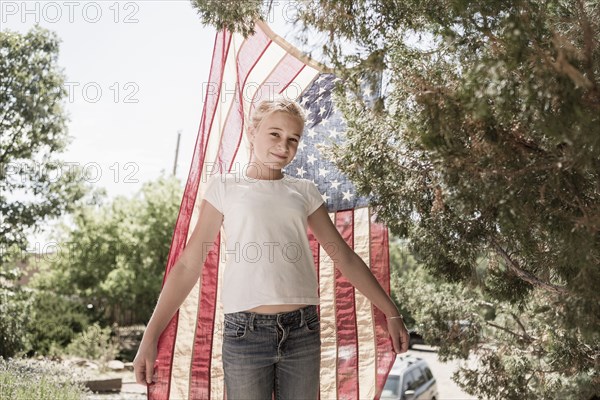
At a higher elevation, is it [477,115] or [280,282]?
[477,115]

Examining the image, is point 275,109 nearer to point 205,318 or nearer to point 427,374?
point 205,318

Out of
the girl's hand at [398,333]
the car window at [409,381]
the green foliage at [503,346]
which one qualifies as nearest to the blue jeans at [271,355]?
the girl's hand at [398,333]

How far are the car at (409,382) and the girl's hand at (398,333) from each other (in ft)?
29.3

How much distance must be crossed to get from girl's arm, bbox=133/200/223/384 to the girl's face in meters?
0.29

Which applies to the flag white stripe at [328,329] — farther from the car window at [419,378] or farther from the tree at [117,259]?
the tree at [117,259]

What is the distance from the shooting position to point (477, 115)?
1924 millimetres

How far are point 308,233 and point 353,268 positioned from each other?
23.8 inches

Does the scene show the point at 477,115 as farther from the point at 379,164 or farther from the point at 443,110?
the point at 379,164

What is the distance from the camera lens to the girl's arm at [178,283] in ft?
9.38

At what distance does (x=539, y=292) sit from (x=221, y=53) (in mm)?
2523

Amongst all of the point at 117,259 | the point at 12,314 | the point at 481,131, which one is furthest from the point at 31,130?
the point at 481,131

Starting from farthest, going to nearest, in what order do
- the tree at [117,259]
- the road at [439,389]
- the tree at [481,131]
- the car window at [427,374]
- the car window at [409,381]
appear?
1. the tree at [117,259]
2. the car window at [427,374]
3. the road at [439,389]
4. the car window at [409,381]
5. the tree at [481,131]

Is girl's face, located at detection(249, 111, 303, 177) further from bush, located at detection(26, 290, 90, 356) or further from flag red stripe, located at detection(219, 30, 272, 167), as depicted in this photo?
bush, located at detection(26, 290, 90, 356)

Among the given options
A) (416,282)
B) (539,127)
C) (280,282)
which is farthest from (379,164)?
(416,282)
